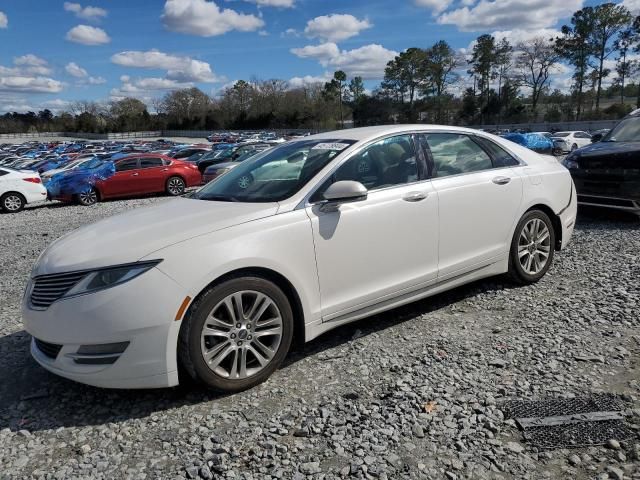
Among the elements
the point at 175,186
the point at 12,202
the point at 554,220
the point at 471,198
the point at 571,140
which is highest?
the point at 471,198

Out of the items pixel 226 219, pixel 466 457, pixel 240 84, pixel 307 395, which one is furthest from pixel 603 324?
pixel 240 84

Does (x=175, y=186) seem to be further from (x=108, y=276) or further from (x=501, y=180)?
(x=108, y=276)

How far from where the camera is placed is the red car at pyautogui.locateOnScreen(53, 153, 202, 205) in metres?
15.9

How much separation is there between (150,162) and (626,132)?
13.8m

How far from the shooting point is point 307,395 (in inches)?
123

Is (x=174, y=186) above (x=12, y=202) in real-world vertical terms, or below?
below

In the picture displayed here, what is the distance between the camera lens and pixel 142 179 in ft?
54.4

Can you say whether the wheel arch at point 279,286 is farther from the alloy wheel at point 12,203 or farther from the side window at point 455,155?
the alloy wheel at point 12,203

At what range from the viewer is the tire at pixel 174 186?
17.0 meters

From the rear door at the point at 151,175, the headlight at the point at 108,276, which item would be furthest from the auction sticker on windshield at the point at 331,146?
the rear door at the point at 151,175

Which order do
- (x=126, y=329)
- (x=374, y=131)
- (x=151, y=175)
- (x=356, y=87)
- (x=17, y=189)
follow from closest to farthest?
(x=126, y=329), (x=374, y=131), (x=17, y=189), (x=151, y=175), (x=356, y=87)

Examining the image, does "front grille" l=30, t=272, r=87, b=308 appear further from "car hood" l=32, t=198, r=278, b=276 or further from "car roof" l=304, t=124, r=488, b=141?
"car roof" l=304, t=124, r=488, b=141

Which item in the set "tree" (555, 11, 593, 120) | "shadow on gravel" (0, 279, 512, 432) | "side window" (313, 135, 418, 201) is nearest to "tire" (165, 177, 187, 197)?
"shadow on gravel" (0, 279, 512, 432)

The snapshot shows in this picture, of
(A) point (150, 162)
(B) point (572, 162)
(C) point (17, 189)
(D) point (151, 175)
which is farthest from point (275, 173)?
(A) point (150, 162)
